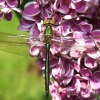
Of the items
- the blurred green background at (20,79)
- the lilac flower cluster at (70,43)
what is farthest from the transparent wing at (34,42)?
the blurred green background at (20,79)

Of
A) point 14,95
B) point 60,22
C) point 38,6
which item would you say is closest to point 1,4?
point 38,6

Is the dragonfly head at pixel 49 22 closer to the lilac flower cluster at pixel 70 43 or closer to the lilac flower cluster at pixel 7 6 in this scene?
the lilac flower cluster at pixel 70 43

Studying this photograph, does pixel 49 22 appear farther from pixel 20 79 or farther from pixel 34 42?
pixel 20 79

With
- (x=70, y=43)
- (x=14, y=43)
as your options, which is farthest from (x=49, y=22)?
(x=14, y=43)

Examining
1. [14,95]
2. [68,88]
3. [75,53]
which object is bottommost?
[14,95]

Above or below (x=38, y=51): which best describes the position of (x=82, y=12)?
above

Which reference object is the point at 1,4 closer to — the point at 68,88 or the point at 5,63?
the point at 68,88
